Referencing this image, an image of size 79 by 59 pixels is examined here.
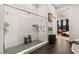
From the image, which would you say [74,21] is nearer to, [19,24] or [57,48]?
[57,48]

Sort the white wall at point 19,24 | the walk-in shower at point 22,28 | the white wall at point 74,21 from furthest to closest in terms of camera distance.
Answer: the white wall at point 19,24
the walk-in shower at point 22,28
the white wall at point 74,21

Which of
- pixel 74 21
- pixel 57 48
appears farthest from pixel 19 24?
pixel 74 21

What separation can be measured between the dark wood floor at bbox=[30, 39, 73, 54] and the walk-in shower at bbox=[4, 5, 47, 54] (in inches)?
7.9

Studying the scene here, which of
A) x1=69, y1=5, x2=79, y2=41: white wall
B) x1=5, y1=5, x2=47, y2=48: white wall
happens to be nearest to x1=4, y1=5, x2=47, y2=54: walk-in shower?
x1=5, y1=5, x2=47, y2=48: white wall

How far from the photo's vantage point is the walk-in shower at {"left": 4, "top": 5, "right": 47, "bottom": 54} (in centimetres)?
221

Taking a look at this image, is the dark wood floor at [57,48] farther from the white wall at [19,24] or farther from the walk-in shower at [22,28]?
the white wall at [19,24]

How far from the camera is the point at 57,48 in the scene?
6.41 ft

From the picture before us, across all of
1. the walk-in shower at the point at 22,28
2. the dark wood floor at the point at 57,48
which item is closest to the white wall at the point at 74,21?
the dark wood floor at the point at 57,48

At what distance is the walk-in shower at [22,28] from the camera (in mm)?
2211

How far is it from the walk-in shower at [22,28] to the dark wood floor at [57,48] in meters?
0.20

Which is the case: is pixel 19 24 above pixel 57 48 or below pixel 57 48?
above

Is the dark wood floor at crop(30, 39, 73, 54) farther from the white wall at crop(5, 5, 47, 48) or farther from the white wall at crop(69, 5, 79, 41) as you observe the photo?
the white wall at crop(5, 5, 47, 48)

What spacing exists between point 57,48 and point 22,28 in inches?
39.2
